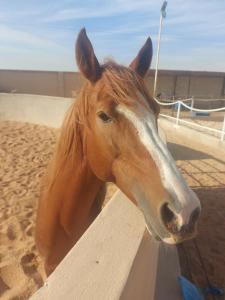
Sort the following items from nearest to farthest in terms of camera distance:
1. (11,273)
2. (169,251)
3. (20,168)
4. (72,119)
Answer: (72,119) → (11,273) → (169,251) → (20,168)

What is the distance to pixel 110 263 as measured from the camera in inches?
51.1

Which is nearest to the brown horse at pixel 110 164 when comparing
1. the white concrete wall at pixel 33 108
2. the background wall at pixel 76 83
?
the white concrete wall at pixel 33 108

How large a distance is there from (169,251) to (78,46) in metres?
2.69

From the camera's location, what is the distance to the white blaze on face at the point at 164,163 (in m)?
1.25

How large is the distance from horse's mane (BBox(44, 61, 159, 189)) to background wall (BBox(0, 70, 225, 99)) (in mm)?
18849

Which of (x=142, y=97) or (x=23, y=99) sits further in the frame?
(x=23, y=99)

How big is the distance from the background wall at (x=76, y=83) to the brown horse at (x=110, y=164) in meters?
18.9

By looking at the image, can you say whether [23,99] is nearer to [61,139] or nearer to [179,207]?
[61,139]

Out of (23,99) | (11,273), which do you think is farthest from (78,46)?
(23,99)

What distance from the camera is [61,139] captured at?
7.24ft

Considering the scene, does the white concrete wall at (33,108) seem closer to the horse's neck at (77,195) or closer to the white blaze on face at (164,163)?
the horse's neck at (77,195)

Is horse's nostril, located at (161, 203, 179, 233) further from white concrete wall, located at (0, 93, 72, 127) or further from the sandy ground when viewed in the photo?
white concrete wall, located at (0, 93, 72, 127)

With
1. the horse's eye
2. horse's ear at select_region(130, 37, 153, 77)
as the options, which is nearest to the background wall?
horse's ear at select_region(130, 37, 153, 77)

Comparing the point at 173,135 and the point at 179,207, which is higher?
the point at 179,207
